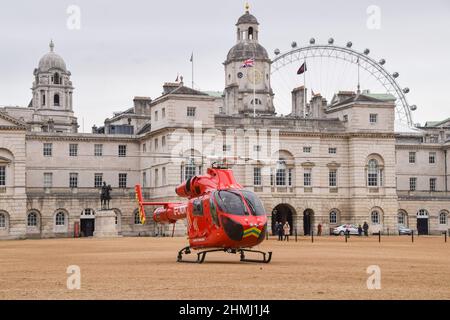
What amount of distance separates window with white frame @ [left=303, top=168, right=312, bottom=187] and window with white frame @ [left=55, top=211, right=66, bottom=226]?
74.3 ft

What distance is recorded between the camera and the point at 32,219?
288ft

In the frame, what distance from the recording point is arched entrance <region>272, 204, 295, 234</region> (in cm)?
9388

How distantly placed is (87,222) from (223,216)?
181ft

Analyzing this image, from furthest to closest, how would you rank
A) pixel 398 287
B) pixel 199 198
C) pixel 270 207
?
pixel 270 207
pixel 199 198
pixel 398 287

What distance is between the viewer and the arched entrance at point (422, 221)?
330 ft

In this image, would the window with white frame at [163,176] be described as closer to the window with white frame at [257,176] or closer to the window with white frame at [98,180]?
the window with white frame at [98,180]

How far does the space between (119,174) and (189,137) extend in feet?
35.9

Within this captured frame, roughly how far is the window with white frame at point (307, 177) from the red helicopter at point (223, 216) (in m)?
54.0

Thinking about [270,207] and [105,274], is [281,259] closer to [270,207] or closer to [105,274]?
[105,274]

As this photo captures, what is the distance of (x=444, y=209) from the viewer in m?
102

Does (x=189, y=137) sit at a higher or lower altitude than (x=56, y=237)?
higher

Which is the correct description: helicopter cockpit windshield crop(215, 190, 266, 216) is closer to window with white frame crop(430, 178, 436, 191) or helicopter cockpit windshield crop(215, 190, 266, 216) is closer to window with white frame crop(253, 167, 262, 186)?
window with white frame crop(253, 167, 262, 186)

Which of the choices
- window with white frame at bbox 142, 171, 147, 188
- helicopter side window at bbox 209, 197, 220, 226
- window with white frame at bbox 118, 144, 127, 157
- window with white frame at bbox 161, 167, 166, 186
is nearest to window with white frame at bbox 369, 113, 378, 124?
window with white frame at bbox 161, 167, 166, 186
